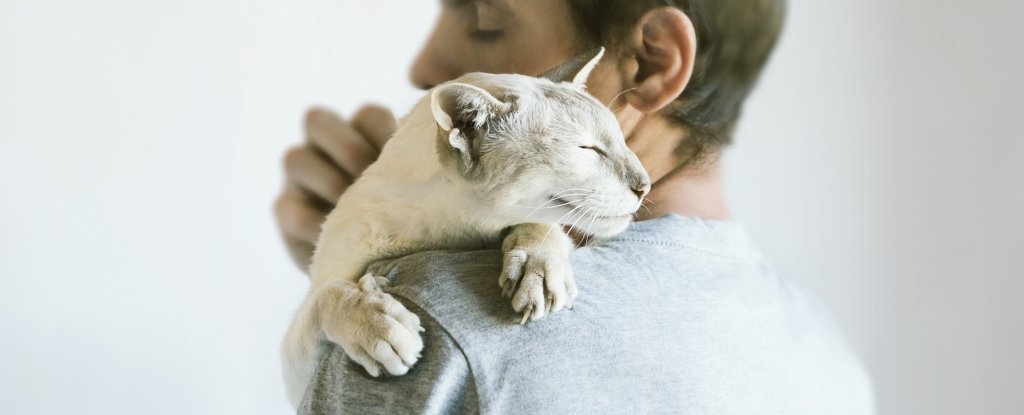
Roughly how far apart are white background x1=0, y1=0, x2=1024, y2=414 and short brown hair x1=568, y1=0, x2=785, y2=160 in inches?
7.2

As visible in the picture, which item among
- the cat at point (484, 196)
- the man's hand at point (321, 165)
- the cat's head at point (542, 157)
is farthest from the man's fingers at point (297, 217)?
the cat's head at point (542, 157)

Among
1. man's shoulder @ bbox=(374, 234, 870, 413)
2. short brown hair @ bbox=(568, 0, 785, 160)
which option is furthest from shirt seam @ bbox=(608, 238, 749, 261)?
short brown hair @ bbox=(568, 0, 785, 160)

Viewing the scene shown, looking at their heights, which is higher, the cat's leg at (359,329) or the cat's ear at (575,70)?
the cat's ear at (575,70)

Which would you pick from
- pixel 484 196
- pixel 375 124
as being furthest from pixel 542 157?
pixel 375 124

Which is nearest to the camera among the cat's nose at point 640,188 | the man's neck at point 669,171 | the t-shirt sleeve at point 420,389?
the t-shirt sleeve at point 420,389

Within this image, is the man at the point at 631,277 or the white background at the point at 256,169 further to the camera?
the white background at the point at 256,169

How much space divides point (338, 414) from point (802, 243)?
1.01 meters

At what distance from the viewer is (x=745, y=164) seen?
125 centimetres

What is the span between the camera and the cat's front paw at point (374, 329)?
0.50m

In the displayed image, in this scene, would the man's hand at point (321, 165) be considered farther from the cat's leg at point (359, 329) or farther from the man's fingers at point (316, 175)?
the cat's leg at point (359, 329)

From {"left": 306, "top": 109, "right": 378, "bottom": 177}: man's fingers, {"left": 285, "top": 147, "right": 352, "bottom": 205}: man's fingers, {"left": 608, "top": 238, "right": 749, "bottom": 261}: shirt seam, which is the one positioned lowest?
{"left": 608, "top": 238, "right": 749, "bottom": 261}: shirt seam

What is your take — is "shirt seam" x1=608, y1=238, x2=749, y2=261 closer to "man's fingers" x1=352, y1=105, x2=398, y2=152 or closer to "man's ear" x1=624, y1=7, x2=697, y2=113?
"man's ear" x1=624, y1=7, x2=697, y2=113

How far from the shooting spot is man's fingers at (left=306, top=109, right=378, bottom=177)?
29.9 inches

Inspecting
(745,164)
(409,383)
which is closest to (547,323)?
(409,383)
